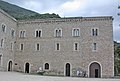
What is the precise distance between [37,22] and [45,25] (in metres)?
1.73

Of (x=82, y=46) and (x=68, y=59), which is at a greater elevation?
(x=82, y=46)

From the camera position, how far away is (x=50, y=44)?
37.7m

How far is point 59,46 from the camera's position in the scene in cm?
3725

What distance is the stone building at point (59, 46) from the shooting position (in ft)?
115

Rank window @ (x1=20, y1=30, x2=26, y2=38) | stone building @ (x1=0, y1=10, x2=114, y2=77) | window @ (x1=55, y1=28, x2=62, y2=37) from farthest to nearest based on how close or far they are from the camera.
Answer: window @ (x1=20, y1=30, x2=26, y2=38), window @ (x1=55, y1=28, x2=62, y2=37), stone building @ (x1=0, y1=10, x2=114, y2=77)

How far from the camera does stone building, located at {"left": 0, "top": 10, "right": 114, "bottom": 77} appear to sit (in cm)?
3509

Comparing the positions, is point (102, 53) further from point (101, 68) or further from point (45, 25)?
point (45, 25)

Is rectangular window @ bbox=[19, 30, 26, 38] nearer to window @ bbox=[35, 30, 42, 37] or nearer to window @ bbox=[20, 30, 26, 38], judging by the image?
window @ bbox=[20, 30, 26, 38]

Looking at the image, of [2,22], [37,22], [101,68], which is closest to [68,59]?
[101,68]

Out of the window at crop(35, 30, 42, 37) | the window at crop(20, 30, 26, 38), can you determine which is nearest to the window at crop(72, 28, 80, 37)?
the window at crop(35, 30, 42, 37)

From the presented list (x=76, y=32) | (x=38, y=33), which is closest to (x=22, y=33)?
(x=38, y=33)

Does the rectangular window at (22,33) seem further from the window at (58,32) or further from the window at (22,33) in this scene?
the window at (58,32)

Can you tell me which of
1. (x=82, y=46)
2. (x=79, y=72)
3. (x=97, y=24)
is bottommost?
(x=79, y=72)

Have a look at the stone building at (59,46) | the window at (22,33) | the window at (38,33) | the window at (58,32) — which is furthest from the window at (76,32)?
the window at (22,33)
